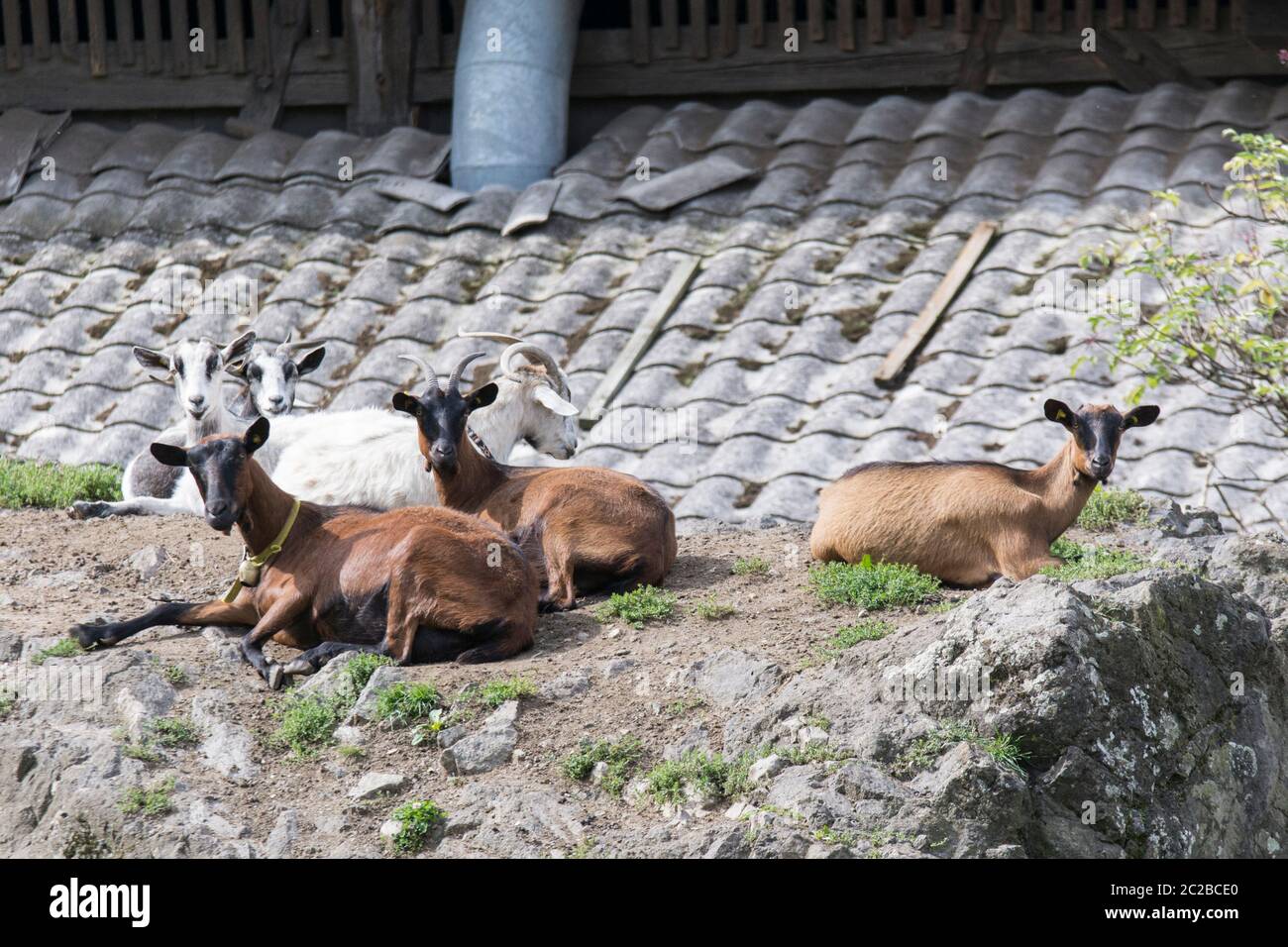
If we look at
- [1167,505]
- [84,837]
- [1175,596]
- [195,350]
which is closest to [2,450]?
[195,350]

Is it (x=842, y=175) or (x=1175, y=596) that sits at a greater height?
(x=842, y=175)

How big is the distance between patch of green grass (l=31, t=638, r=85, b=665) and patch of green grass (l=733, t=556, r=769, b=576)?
3047 mm

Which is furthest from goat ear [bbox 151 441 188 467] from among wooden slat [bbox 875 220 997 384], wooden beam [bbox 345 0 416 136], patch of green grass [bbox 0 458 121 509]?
wooden beam [bbox 345 0 416 136]

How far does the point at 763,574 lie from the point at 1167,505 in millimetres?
2552

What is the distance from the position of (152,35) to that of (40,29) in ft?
3.78

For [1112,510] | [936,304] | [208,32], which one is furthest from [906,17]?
[1112,510]

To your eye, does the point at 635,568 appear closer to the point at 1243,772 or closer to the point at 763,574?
the point at 763,574

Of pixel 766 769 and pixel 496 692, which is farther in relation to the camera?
pixel 496 692

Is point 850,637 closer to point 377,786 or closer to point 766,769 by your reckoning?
point 766,769

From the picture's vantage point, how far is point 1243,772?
6711 mm

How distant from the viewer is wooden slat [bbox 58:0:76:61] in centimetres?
1639

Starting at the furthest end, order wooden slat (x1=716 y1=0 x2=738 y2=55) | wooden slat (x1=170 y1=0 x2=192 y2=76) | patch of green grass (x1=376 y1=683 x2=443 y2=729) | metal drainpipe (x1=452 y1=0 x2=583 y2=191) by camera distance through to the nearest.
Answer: wooden slat (x1=170 y1=0 x2=192 y2=76) → wooden slat (x1=716 y1=0 x2=738 y2=55) → metal drainpipe (x1=452 y1=0 x2=583 y2=191) → patch of green grass (x1=376 y1=683 x2=443 y2=729)

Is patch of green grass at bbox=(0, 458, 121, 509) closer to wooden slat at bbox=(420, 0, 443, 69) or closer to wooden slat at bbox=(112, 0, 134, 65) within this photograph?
wooden slat at bbox=(420, 0, 443, 69)

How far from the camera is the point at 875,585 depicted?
7914 mm
